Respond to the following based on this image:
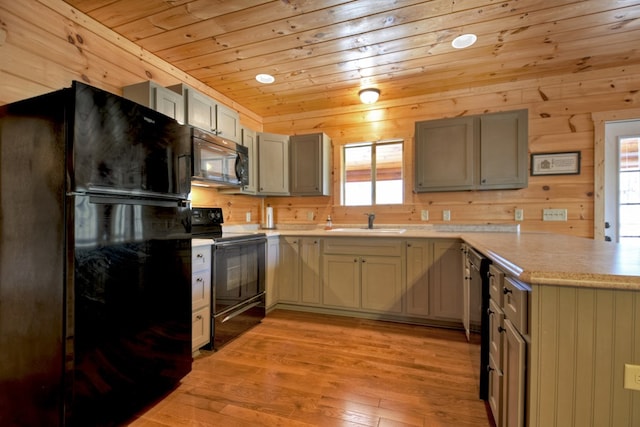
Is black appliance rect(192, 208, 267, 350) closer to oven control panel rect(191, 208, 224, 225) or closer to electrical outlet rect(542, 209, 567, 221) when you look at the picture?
oven control panel rect(191, 208, 224, 225)

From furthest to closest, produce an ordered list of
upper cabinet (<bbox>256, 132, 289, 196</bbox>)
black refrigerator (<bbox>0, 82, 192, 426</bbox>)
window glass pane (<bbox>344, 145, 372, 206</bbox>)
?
1. window glass pane (<bbox>344, 145, 372, 206</bbox>)
2. upper cabinet (<bbox>256, 132, 289, 196</bbox>)
3. black refrigerator (<bbox>0, 82, 192, 426</bbox>)

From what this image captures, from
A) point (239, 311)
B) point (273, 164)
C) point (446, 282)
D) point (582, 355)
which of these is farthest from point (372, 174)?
point (582, 355)

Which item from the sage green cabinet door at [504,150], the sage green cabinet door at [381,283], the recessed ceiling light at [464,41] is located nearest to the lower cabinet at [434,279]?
the sage green cabinet door at [381,283]

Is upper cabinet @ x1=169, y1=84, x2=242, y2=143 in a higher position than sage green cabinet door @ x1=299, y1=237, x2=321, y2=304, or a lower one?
higher

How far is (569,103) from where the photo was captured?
2.85 m

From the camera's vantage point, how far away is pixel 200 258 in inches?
82.9

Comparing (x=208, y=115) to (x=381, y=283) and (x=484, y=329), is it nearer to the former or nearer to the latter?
(x=381, y=283)

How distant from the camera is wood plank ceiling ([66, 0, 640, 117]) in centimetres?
192

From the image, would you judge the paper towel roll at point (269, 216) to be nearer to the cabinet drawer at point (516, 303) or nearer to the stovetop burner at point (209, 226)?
the stovetop burner at point (209, 226)

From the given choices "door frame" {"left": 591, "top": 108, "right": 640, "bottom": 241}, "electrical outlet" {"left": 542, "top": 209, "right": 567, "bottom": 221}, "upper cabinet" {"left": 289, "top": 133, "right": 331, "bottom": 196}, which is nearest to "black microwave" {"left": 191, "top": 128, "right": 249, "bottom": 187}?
"upper cabinet" {"left": 289, "top": 133, "right": 331, "bottom": 196}

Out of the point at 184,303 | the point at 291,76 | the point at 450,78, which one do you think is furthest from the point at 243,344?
the point at 450,78

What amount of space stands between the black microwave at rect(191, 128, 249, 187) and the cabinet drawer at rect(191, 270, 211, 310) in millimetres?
763

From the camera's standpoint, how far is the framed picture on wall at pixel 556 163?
2850 millimetres

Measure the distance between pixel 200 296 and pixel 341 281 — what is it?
142cm
